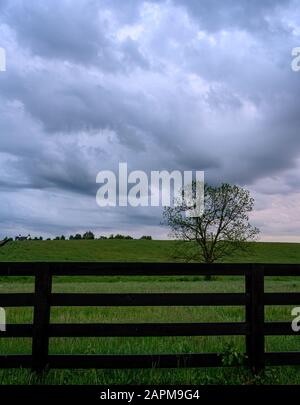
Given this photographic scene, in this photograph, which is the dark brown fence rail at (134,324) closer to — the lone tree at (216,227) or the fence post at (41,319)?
the fence post at (41,319)

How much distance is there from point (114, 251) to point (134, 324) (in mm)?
68670

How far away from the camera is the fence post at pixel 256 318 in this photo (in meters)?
8.27

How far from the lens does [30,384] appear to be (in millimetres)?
7359

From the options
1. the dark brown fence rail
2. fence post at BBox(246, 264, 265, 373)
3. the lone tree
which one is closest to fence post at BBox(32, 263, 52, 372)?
the dark brown fence rail

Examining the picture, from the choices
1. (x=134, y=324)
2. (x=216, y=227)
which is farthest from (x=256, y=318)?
(x=216, y=227)

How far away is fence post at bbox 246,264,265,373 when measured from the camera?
27.1 feet

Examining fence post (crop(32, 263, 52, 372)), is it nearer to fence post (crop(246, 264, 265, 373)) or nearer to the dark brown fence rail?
the dark brown fence rail

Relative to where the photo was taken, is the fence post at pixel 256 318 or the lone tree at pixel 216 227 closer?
the fence post at pixel 256 318

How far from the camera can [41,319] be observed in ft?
26.1

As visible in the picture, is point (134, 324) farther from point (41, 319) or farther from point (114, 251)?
point (114, 251)

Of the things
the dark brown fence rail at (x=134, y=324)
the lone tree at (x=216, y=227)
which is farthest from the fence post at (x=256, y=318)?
the lone tree at (x=216, y=227)

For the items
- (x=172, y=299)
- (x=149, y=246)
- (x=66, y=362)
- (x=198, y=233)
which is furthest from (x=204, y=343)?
(x=149, y=246)
